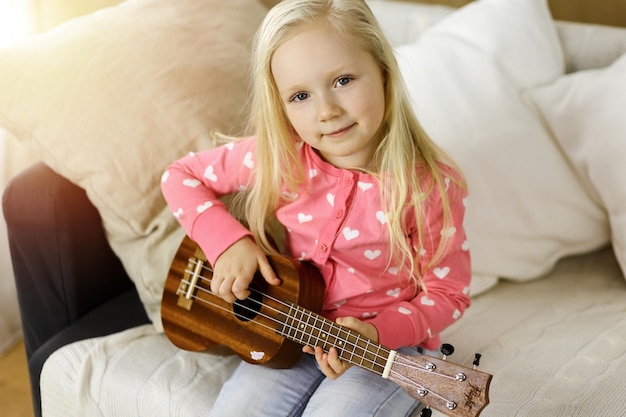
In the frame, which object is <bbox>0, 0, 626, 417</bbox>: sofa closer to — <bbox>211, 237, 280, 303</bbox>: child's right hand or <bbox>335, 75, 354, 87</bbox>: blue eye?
<bbox>211, 237, 280, 303</bbox>: child's right hand

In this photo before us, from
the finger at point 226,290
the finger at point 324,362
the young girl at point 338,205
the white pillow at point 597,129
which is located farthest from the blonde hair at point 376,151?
the white pillow at point 597,129

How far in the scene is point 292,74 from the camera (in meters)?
1.17

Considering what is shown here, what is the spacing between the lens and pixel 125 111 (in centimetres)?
148

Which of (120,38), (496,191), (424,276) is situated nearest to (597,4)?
(496,191)

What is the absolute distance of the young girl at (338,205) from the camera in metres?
1.17

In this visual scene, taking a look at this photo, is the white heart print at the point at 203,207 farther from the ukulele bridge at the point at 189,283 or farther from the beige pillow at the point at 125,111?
the beige pillow at the point at 125,111

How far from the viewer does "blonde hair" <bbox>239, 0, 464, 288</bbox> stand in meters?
1.17

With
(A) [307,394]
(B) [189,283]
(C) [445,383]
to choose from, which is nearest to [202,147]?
(B) [189,283]

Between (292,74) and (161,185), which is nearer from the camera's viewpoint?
(292,74)

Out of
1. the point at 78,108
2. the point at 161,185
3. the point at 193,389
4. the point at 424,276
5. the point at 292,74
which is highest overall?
the point at 292,74

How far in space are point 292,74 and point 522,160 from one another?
63 centimetres

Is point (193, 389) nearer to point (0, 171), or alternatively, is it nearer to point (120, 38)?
point (120, 38)

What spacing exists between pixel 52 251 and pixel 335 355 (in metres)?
0.64

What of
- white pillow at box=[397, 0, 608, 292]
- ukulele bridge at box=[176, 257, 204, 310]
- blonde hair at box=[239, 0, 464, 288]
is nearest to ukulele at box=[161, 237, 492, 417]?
ukulele bridge at box=[176, 257, 204, 310]
